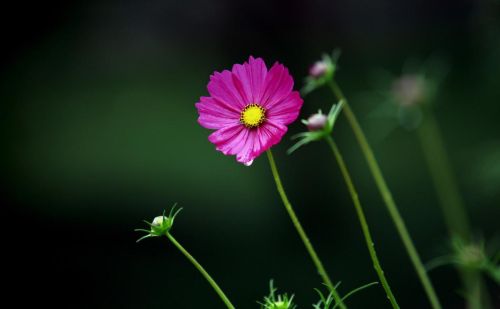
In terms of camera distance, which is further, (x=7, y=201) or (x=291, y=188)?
(x=7, y=201)

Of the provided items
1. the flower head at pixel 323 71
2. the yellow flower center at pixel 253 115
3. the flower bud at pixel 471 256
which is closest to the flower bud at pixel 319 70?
the flower head at pixel 323 71

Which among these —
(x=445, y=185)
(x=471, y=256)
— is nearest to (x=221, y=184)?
(x=445, y=185)

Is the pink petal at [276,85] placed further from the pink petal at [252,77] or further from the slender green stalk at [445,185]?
the slender green stalk at [445,185]

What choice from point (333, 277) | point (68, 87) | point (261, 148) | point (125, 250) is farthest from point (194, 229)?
point (68, 87)

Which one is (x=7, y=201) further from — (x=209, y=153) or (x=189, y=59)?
(x=189, y=59)

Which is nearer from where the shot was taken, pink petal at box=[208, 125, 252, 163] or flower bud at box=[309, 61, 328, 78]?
pink petal at box=[208, 125, 252, 163]

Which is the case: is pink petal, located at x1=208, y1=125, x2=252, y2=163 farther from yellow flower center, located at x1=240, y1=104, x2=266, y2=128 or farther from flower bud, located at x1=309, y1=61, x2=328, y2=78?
flower bud, located at x1=309, y1=61, x2=328, y2=78

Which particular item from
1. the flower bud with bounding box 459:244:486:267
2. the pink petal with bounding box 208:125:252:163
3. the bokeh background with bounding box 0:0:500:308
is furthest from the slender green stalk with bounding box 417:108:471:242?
the pink petal with bounding box 208:125:252:163
